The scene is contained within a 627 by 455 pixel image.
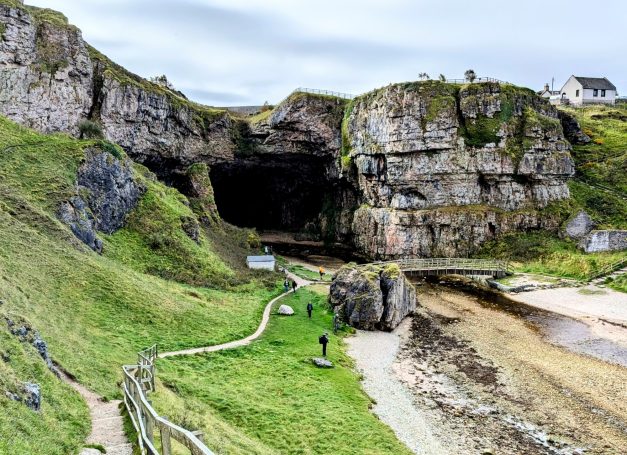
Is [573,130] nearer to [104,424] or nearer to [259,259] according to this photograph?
[259,259]

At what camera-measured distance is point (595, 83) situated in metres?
117

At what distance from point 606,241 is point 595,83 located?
70536mm

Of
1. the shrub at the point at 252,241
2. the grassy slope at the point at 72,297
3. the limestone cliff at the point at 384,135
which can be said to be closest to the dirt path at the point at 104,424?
the grassy slope at the point at 72,297

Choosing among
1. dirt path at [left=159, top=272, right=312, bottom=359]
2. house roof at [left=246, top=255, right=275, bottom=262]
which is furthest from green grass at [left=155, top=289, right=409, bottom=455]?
house roof at [left=246, top=255, right=275, bottom=262]

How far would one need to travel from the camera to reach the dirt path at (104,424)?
11828mm

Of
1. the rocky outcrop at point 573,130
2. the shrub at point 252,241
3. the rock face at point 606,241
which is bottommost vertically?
Result: the shrub at point 252,241

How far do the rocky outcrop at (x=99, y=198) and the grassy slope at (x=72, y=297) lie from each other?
42.9 inches

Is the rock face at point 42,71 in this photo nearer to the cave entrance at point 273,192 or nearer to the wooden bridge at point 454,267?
the cave entrance at point 273,192

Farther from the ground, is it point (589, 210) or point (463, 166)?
point (463, 166)

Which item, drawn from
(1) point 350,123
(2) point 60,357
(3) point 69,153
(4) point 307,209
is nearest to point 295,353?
(2) point 60,357

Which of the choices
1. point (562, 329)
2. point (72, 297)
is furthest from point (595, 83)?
point (72, 297)

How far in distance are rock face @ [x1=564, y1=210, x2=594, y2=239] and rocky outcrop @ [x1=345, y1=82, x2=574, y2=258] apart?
7.95 feet

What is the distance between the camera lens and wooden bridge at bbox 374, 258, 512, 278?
213ft

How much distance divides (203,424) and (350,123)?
2957 inches
